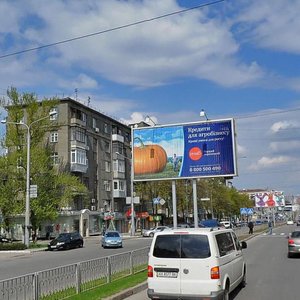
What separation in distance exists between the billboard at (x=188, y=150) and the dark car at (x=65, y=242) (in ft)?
40.9

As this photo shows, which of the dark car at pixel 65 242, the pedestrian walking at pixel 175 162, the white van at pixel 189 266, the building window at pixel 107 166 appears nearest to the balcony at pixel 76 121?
the building window at pixel 107 166

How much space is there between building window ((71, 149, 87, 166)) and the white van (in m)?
55.5

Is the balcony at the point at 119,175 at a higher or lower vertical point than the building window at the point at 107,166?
lower

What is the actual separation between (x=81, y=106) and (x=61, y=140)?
676cm

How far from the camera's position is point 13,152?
54219mm

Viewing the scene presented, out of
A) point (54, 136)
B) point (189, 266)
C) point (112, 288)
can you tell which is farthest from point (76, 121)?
point (189, 266)

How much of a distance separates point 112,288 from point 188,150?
60.9ft

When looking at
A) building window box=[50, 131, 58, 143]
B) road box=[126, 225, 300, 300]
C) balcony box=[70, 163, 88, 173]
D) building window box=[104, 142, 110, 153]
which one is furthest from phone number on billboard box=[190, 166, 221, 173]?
building window box=[104, 142, 110, 153]

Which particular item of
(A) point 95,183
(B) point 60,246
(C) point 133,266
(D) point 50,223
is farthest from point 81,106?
(C) point 133,266

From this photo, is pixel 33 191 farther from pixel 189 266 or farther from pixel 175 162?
pixel 189 266

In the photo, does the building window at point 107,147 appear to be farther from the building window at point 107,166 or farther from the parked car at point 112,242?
the parked car at point 112,242

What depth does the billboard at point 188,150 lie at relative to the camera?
30.0m

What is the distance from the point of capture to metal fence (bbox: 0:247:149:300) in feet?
32.6

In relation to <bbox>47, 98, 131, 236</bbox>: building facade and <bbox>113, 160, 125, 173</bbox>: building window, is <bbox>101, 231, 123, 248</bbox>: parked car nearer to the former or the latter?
<bbox>47, 98, 131, 236</bbox>: building facade
